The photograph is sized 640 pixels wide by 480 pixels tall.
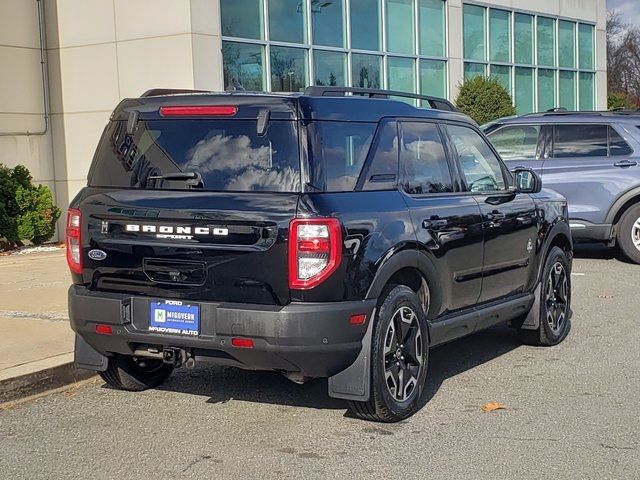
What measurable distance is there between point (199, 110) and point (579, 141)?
8.73 meters

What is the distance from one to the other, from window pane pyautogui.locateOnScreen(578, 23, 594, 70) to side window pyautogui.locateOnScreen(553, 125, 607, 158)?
14659mm

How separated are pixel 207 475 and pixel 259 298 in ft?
3.23

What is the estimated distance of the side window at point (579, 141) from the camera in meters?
12.8

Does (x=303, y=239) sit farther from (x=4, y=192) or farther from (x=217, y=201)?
(x=4, y=192)

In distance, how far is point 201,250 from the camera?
504 cm

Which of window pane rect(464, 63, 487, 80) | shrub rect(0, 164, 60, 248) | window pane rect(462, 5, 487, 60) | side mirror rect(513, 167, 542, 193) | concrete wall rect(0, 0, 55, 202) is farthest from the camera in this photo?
window pane rect(464, 63, 487, 80)

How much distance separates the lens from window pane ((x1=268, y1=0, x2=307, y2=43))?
16.0 meters

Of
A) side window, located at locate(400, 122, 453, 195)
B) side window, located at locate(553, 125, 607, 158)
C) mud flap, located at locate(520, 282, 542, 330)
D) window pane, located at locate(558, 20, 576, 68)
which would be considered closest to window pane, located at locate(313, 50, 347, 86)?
side window, located at locate(553, 125, 607, 158)

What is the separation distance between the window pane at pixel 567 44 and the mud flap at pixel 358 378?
22.0m

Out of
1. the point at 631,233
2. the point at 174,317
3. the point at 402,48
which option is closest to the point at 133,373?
the point at 174,317

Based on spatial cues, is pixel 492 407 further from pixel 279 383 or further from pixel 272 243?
pixel 272 243

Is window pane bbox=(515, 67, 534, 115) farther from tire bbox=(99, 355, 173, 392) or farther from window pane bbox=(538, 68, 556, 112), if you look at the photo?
tire bbox=(99, 355, 173, 392)

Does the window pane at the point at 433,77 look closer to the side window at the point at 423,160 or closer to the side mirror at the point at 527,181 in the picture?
the side mirror at the point at 527,181

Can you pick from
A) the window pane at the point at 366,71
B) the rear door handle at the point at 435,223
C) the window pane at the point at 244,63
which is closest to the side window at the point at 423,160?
the rear door handle at the point at 435,223
